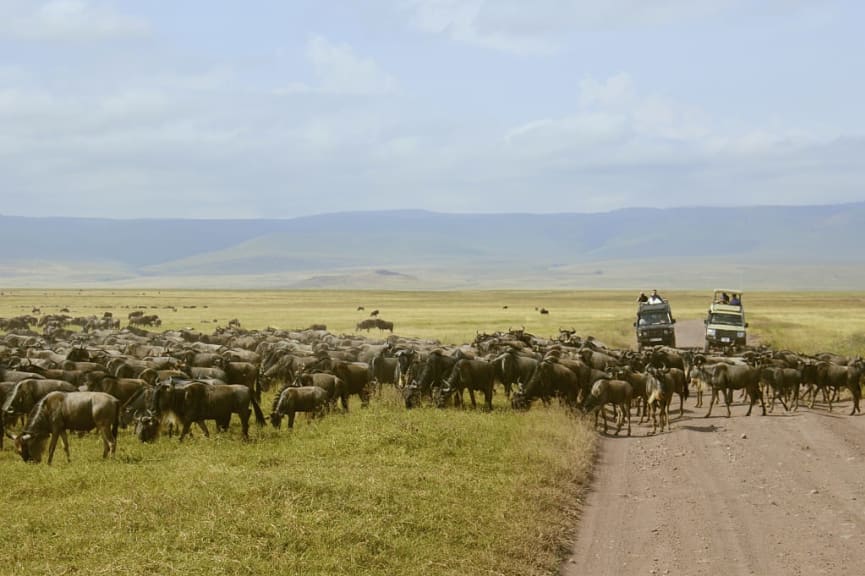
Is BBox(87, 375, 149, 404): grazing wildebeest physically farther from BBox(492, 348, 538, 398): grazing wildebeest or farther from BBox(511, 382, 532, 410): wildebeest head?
BBox(492, 348, 538, 398): grazing wildebeest

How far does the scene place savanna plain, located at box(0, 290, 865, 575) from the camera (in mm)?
10273

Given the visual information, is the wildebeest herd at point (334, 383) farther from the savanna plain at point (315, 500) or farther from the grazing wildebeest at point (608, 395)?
the savanna plain at point (315, 500)

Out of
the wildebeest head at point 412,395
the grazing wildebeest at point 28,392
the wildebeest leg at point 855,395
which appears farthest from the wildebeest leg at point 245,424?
the wildebeest leg at point 855,395

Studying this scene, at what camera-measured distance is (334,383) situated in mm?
21344

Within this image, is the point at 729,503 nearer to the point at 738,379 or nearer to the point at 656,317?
the point at 738,379

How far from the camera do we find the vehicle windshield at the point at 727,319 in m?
40.7

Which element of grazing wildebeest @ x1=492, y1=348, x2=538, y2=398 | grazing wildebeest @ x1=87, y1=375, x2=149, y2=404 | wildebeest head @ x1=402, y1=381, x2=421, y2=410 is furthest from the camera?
grazing wildebeest @ x1=492, y1=348, x2=538, y2=398

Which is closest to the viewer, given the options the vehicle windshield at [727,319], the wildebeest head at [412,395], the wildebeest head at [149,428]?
the wildebeest head at [149,428]

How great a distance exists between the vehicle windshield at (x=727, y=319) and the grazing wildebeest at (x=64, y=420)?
30286mm

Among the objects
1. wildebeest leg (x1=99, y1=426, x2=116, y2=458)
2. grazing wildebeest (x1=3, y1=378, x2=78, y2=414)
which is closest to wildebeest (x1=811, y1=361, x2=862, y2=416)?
wildebeest leg (x1=99, y1=426, x2=116, y2=458)

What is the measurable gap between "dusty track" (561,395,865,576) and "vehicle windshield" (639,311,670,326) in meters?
20.0

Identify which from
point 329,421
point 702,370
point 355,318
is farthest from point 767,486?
point 355,318

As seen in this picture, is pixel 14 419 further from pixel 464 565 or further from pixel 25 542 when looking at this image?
pixel 464 565

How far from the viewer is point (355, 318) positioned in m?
84.5
